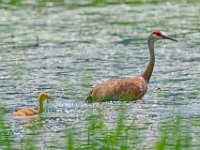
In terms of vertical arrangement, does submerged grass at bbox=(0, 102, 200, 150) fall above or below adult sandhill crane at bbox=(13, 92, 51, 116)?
above

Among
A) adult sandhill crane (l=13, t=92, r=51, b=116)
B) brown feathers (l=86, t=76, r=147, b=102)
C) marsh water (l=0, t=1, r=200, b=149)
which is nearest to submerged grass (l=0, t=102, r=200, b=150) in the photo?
marsh water (l=0, t=1, r=200, b=149)

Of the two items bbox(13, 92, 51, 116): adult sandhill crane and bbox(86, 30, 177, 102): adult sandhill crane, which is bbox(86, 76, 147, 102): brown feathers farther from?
bbox(13, 92, 51, 116): adult sandhill crane

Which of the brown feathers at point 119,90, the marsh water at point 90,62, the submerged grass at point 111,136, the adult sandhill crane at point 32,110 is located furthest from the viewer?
the brown feathers at point 119,90

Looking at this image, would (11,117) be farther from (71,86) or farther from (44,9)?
(44,9)

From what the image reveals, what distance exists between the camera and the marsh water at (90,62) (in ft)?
43.7

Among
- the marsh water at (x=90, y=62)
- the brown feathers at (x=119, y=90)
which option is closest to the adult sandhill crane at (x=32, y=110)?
the marsh water at (x=90, y=62)

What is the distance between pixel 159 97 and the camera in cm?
1547

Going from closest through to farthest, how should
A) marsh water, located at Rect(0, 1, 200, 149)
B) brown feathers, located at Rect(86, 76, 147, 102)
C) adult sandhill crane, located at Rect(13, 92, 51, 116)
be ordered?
marsh water, located at Rect(0, 1, 200, 149)
adult sandhill crane, located at Rect(13, 92, 51, 116)
brown feathers, located at Rect(86, 76, 147, 102)

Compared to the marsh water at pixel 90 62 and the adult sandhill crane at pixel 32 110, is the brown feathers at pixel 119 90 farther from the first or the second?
the adult sandhill crane at pixel 32 110

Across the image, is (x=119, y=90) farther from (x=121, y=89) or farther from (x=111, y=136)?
(x=111, y=136)

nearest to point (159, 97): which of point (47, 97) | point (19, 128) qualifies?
point (47, 97)

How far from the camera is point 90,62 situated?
18.9m

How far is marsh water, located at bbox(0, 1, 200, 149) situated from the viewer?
43.7 ft

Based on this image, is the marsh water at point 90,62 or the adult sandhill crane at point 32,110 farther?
the adult sandhill crane at point 32,110
